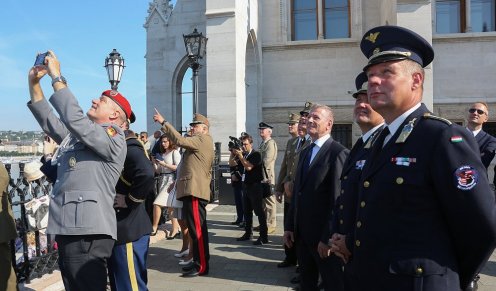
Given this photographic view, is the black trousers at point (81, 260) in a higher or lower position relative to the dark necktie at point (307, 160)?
lower

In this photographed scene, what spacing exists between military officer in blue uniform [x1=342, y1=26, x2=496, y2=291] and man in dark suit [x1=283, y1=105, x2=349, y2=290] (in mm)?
1490

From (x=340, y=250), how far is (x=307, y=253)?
3.97ft

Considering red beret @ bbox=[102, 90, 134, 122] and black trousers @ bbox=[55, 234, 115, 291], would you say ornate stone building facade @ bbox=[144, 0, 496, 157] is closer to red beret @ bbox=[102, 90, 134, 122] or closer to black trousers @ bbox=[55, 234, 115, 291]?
red beret @ bbox=[102, 90, 134, 122]

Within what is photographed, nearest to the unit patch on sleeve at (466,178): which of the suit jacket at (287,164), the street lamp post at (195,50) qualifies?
the suit jacket at (287,164)

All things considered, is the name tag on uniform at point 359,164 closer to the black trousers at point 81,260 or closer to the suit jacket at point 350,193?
the suit jacket at point 350,193

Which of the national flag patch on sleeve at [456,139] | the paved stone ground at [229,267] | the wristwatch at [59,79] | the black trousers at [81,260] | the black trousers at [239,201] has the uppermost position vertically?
the wristwatch at [59,79]

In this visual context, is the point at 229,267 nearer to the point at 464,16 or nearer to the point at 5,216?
the point at 5,216

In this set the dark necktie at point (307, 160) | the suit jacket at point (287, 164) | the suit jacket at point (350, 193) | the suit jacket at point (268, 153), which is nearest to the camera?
the suit jacket at point (350, 193)

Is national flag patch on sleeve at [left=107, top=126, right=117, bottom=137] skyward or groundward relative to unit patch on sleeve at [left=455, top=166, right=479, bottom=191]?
skyward

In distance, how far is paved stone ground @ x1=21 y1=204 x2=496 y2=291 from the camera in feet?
15.9

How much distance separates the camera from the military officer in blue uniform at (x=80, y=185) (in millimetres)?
2671

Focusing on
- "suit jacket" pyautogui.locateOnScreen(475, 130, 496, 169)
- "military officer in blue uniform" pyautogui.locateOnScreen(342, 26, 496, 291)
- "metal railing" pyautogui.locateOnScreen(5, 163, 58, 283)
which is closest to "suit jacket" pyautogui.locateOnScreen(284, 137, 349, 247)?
"military officer in blue uniform" pyautogui.locateOnScreen(342, 26, 496, 291)

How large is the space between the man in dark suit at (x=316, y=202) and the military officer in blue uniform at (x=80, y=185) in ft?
5.38

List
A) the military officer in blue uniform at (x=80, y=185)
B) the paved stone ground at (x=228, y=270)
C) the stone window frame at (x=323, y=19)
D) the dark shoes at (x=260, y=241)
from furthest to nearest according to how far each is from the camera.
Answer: the stone window frame at (x=323, y=19), the dark shoes at (x=260, y=241), the paved stone ground at (x=228, y=270), the military officer in blue uniform at (x=80, y=185)
